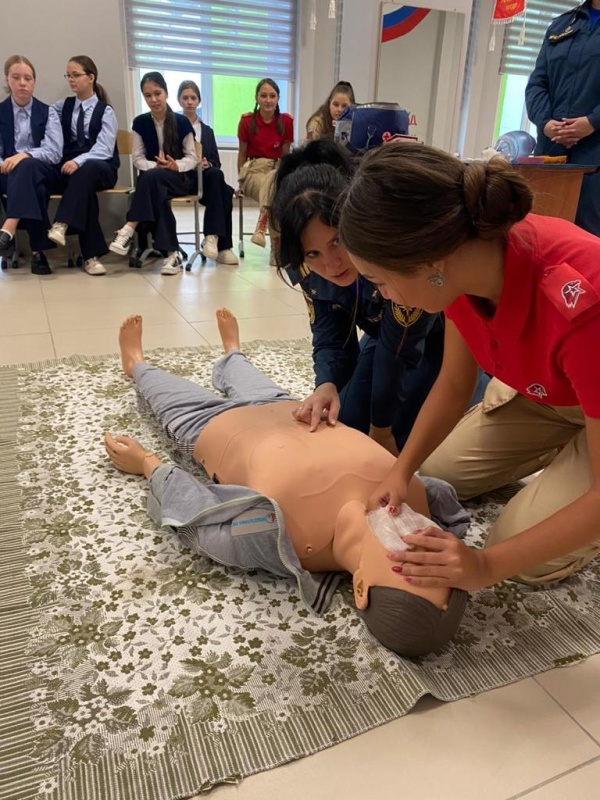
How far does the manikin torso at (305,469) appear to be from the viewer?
106cm

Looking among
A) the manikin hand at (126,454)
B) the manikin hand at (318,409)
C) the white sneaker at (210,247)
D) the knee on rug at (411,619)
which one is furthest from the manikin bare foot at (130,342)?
the white sneaker at (210,247)

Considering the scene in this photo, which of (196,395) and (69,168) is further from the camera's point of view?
(69,168)

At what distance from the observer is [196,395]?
154 centimetres

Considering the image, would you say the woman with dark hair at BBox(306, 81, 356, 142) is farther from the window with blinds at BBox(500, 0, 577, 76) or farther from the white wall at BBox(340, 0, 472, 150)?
the window with blinds at BBox(500, 0, 577, 76)

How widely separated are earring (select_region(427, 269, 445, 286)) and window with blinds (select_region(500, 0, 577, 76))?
238 inches

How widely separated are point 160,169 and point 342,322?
2490 millimetres

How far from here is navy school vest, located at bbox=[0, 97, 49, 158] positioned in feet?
11.3

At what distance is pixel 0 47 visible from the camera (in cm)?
378

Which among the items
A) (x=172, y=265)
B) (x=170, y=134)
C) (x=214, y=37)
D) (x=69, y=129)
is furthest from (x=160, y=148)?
(x=214, y=37)

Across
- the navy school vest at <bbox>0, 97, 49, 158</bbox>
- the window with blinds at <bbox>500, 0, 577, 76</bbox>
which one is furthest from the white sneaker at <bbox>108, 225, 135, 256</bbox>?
the window with blinds at <bbox>500, 0, 577, 76</bbox>

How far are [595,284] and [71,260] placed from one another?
346cm

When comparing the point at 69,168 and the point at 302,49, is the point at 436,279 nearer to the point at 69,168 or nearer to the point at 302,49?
the point at 69,168

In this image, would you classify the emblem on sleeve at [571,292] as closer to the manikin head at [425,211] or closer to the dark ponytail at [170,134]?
the manikin head at [425,211]

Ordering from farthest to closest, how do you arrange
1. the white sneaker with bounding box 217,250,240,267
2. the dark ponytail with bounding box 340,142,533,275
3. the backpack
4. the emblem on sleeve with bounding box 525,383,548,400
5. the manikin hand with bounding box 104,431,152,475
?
the white sneaker with bounding box 217,250,240,267 → the backpack → the manikin hand with bounding box 104,431,152,475 → the emblem on sleeve with bounding box 525,383,548,400 → the dark ponytail with bounding box 340,142,533,275
